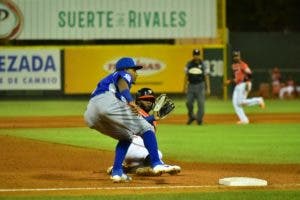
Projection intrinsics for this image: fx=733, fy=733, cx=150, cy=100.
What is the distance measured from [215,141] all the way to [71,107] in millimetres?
11970

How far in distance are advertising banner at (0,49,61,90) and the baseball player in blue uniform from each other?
1916 centimetres

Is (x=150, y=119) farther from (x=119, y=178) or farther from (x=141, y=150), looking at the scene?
(x=119, y=178)

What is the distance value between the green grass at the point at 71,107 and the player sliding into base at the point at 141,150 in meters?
12.7

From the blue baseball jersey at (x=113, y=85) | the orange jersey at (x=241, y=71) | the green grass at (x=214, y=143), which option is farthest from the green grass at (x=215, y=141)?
the blue baseball jersey at (x=113, y=85)

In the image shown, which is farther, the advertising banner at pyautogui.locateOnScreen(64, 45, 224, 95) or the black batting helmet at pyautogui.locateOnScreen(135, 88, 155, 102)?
the advertising banner at pyautogui.locateOnScreen(64, 45, 224, 95)

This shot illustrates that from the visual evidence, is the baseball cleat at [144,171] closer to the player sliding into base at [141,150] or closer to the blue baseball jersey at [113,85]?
the player sliding into base at [141,150]

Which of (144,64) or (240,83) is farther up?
(240,83)

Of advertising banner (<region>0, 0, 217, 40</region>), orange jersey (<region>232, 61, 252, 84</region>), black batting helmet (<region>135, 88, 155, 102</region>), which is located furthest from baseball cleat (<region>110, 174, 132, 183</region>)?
advertising banner (<region>0, 0, 217, 40</region>)

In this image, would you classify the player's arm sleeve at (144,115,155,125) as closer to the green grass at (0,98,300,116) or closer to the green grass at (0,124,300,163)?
the green grass at (0,124,300,163)

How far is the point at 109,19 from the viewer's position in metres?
29.5

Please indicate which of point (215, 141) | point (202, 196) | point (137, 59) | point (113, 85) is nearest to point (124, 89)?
point (113, 85)

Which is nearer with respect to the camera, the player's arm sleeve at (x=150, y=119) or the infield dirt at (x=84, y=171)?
the infield dirt at (x=84, y=171)

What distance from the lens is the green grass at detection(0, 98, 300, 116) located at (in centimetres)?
2321

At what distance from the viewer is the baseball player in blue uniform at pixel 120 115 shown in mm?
8781
